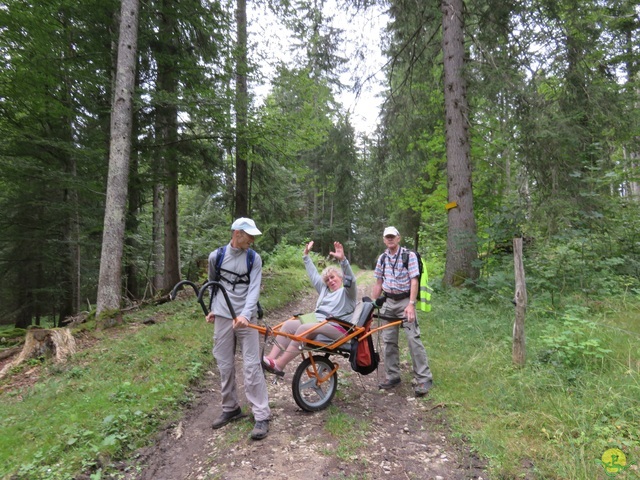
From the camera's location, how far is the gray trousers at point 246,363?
3.77 meters

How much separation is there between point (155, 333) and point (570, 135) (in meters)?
9.63

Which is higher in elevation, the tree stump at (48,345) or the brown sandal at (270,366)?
the brown sandal at (270,366)

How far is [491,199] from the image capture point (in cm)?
1087

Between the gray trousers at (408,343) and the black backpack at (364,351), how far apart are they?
1.87 feet

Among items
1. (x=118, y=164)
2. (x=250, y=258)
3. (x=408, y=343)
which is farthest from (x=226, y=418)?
(x=118, y=164)

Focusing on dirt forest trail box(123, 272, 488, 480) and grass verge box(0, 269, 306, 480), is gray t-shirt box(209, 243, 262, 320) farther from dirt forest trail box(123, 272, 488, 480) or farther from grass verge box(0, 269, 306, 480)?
grass verge box(0, 269, 306, 480)

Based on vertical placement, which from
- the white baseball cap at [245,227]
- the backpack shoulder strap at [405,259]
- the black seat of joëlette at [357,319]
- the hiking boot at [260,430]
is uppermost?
the white baseball cap at [245,227]

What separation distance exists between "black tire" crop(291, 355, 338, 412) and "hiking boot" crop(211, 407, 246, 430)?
0.68 metres

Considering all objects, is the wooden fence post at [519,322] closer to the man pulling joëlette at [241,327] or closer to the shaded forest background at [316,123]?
the shaded forest background at [316,123]

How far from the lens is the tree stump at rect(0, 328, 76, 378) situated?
598 cm

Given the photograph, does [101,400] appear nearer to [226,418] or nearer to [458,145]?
[226,418]

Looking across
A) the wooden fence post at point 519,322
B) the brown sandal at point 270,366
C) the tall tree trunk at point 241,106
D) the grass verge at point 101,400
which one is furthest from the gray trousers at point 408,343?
the tall tree trunk at point 241,106

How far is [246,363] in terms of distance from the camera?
3.80 meters

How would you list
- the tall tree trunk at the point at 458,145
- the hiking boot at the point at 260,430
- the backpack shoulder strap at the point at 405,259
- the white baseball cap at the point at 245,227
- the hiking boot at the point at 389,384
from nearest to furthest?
the hiking boot at the point at 260,430, the white baseball cap at the point at 245,227, the backpack shoulder strap at the point at 405,259, the hiking boot at the point at 389,384, the tall tree trunk at the point at 458,145
